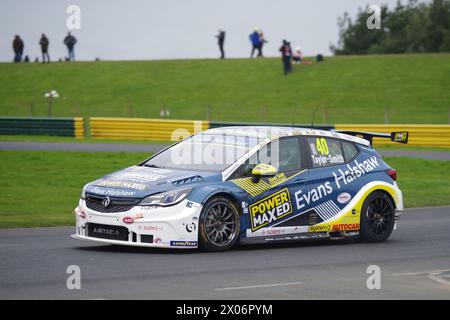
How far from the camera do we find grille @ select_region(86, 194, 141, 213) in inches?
483

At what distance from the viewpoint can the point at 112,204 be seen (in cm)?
1238

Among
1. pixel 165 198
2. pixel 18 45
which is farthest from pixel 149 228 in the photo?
pixel 18 45

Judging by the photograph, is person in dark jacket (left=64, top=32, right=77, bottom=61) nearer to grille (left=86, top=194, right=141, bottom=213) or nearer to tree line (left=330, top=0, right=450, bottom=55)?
tree line (left=330, top=0, right=450, bottom=55)

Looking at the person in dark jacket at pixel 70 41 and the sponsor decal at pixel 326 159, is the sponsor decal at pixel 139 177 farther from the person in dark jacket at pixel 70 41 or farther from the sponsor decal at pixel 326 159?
the person in dark jacket at pixel 70 41

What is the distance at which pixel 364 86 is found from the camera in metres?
52.0

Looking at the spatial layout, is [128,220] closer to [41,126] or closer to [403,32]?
[41,126]

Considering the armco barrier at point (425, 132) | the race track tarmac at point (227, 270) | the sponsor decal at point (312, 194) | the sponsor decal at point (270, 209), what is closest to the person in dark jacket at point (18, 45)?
the armco barrier at point (425, 132)

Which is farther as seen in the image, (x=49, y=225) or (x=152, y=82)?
(x=152, y=82)

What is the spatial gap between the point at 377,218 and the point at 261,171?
2.31m

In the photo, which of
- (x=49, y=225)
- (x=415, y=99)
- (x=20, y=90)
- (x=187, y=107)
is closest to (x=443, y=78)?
(x=415, y=99)

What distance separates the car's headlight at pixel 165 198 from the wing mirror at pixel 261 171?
1.04 m

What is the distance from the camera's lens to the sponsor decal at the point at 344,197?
14.0 meters
